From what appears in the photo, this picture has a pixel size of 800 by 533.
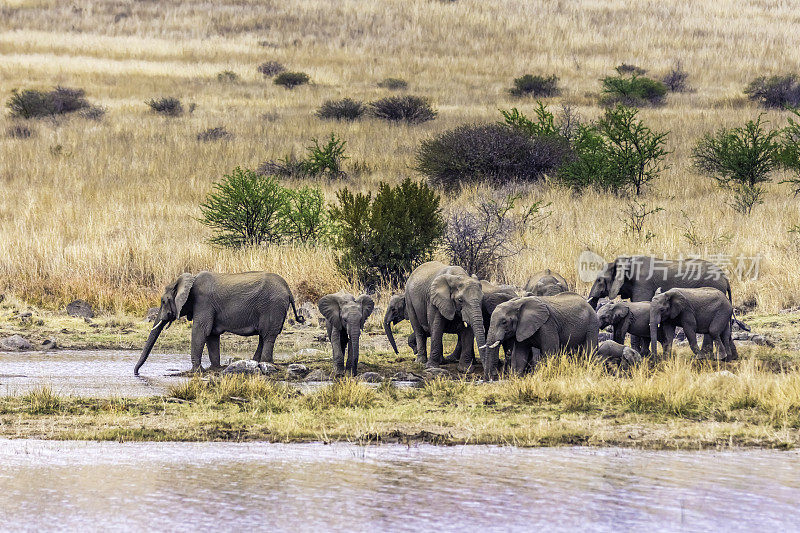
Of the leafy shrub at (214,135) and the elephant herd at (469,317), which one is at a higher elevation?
the leafy shrub at (214,135)

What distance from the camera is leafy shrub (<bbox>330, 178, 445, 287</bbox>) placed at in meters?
17.6

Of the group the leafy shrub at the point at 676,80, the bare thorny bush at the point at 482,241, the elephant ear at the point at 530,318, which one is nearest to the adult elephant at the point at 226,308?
the elephant ear at the point at 530,318

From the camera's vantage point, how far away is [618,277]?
14.2 meters

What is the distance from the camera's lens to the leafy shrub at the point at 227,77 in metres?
54.3

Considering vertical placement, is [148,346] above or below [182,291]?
below

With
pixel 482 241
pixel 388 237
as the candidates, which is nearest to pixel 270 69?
pixel 388 237

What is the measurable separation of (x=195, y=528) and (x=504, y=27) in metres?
67.5

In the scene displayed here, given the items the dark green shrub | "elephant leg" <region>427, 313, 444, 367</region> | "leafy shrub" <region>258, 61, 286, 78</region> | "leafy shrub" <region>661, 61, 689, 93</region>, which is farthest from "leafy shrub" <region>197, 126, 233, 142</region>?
"elephant leg" <region>427, 313, 444, 367</region>

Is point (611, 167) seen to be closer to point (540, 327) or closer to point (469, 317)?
point (469, 317)

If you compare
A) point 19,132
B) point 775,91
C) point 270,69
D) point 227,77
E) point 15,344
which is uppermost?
point 270,69

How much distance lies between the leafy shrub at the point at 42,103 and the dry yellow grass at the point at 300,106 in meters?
1.72

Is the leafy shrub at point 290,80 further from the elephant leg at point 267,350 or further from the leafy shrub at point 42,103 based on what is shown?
the elephant leg at point 267,350

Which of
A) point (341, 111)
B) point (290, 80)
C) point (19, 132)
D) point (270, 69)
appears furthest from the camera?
point (270, 69)

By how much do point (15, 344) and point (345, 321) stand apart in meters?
4.78
